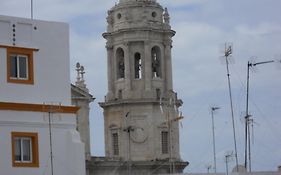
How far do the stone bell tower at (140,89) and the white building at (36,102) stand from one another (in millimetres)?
40040

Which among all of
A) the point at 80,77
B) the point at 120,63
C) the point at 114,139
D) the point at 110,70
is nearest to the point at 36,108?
the point at 80,77

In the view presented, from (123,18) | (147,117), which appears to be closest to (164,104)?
(147,117)

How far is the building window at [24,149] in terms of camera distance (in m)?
35.9

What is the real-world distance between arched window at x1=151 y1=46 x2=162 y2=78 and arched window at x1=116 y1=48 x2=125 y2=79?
239cm

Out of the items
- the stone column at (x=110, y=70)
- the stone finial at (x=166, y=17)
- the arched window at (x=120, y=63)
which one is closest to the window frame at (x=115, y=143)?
the stone column at (x=110, y=70)

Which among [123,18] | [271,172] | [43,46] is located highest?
[123,18]

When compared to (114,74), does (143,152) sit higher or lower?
lower

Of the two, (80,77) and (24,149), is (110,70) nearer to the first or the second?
(80,77)

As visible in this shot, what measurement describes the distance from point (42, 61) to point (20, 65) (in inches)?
33.2

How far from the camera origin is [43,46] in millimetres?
37188

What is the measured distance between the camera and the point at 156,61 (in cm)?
8006

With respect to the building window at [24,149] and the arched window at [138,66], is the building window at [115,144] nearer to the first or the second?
the arched window at [138,66]

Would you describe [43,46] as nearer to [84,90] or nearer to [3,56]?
[3,56]

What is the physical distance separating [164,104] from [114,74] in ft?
17.8
